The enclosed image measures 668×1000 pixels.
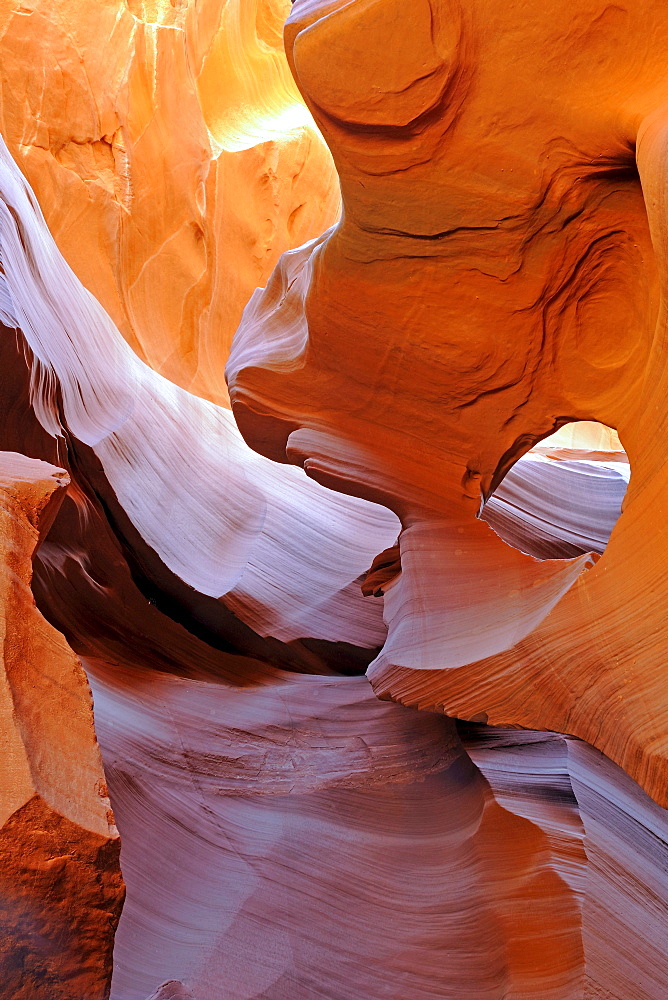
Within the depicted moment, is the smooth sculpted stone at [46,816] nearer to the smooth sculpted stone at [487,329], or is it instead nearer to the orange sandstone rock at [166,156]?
the smooth sculpted stone at [487,329]

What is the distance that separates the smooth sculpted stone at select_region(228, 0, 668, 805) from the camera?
7.04 feet

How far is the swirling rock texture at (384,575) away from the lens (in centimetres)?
213

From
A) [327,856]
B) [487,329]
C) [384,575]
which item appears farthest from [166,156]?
[327,856]

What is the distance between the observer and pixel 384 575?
3.60 metres

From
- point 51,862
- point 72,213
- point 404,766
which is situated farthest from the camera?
point 72,213

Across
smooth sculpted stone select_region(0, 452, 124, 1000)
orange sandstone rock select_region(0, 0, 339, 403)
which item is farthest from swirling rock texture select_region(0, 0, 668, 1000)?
orange sandstone rock select_region(0, 0, 339, 403)

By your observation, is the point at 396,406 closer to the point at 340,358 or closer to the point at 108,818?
the point at 340,358

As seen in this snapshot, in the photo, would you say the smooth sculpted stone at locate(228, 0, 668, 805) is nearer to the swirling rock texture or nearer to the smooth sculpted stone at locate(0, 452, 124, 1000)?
the swirling rock texture

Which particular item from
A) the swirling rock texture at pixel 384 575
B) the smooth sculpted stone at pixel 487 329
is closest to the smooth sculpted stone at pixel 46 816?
the swirling rock texture at pixel 384 575

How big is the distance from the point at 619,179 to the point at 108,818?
6.97 ft

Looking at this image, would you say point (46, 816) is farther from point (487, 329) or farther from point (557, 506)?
point (557, 506)

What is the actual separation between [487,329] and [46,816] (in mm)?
1965

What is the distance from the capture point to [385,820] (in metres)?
3.03

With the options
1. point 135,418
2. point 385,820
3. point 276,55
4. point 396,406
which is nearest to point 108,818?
point 385,820
